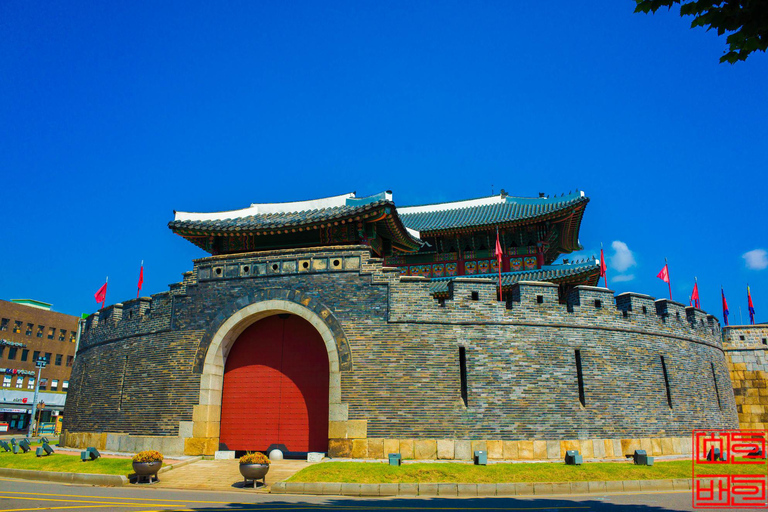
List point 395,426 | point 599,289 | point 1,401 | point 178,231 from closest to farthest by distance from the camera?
point 395,426 → point 599,289 → point 178,231 → point 1,401

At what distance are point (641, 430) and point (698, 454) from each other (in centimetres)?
193

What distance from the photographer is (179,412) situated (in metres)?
14.2

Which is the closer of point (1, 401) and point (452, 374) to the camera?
point (452, 374)

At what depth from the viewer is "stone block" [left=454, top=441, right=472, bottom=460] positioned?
12.7 meters

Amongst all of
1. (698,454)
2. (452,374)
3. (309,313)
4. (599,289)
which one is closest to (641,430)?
(698,454)

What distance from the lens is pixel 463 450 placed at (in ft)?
41.9

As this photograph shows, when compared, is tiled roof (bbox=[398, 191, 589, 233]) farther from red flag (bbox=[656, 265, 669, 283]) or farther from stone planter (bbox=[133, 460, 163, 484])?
stone planter (bbox=[133, 460, 163, 484])

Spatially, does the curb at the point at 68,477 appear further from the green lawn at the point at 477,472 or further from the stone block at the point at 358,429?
the stone block at the point at 358,429

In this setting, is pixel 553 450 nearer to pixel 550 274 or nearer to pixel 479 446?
pixel 479 446

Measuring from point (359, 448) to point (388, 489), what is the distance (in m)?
2.59

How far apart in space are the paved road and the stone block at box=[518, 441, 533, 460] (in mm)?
2849

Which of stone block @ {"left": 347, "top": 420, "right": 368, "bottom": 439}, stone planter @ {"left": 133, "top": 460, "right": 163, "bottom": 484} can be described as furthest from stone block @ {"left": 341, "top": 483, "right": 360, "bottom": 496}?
stone planter @ {"left": 133, "top": 460, "right": 163, "bottom": 484}

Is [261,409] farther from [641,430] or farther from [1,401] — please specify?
[1,401]

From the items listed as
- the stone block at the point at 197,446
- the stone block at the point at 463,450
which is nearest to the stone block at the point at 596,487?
the stone block at the point at 463,450
